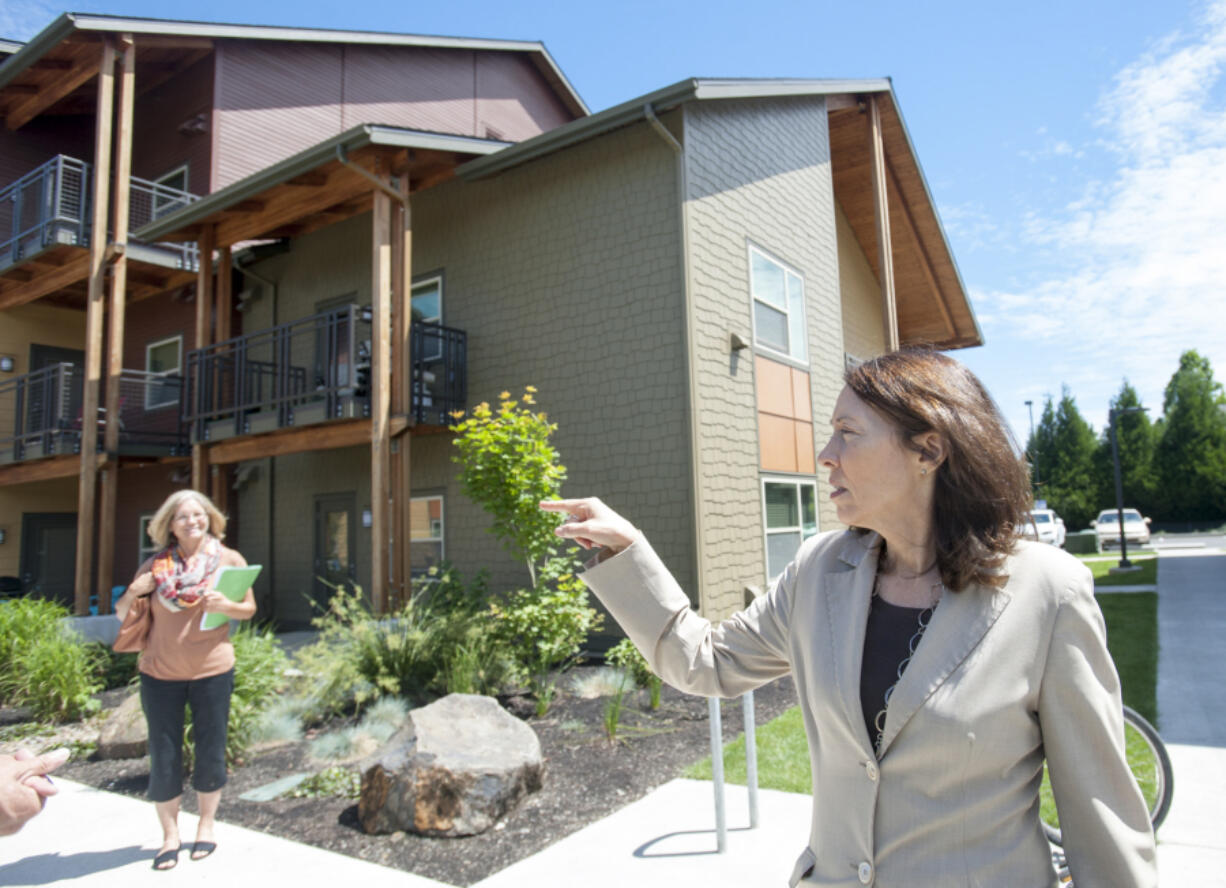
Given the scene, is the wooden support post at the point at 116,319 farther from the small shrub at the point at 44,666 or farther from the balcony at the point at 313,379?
the small shrub at the point at 44,666

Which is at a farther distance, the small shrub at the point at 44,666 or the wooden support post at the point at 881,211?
the wooden support post at the point at 881,211

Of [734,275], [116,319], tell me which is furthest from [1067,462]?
[116,319]

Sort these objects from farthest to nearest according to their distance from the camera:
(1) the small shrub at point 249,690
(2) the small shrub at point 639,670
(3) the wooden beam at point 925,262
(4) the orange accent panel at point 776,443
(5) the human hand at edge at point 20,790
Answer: (3) the wooden beam at point 925,262 < (4) the orange accent panel at point 776,443 < (2) the small shrub at point 639,670 < (1) the small shrub at point 249,690 < (5) the human hand at edge at point 20,790

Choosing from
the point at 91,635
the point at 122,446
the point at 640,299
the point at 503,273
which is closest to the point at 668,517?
the point at 640,299

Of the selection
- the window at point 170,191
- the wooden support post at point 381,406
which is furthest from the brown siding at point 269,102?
the wooden support post at point 381,406

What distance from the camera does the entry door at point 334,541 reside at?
466 inches

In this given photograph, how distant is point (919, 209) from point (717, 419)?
8230mm

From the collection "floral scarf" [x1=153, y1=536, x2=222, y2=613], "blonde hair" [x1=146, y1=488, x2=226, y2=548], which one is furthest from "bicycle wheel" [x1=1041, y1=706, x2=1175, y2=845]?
"blonde hair" [x1=146, y1=488, x2=226, y2=548]

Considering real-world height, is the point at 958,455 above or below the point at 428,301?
below

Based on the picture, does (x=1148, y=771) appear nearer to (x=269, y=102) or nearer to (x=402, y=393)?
(x=402, y=393)

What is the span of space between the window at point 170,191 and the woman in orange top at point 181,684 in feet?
38.7

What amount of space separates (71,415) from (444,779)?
1191cm

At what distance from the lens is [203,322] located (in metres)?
12.1

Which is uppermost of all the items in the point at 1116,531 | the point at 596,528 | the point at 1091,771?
the point at 596,528
